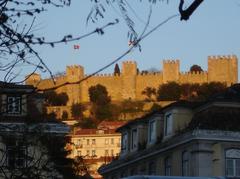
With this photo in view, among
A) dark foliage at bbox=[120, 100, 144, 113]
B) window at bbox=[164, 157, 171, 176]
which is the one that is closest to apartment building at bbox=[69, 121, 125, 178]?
dark foliage at bbox=[120, 100, 144, 113]

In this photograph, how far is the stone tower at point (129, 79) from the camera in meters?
162

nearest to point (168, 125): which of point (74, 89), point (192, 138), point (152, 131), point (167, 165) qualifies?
point (167, 165)

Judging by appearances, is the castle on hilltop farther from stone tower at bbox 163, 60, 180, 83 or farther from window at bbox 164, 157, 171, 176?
window at bbox 164, 157, 171, 176

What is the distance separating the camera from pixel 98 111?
152500 mm

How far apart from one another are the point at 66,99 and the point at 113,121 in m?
17.3

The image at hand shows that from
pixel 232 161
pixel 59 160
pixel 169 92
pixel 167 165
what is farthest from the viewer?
pixel 169 92

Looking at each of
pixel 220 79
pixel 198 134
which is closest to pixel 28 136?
pixel 198 134

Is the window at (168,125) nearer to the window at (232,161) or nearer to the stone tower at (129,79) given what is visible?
the window at (232,161)

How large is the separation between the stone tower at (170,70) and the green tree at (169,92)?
13.5 feet

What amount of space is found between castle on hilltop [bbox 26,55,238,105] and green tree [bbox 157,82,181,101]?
3.44 metres

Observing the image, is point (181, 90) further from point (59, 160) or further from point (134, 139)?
point (59, 160)

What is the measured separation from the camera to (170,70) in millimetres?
161250

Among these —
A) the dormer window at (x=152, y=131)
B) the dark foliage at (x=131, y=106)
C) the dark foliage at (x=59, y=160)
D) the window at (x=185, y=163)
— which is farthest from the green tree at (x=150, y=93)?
the dark foliage at (x=59, y=160)

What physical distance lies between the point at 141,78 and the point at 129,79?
219cm
